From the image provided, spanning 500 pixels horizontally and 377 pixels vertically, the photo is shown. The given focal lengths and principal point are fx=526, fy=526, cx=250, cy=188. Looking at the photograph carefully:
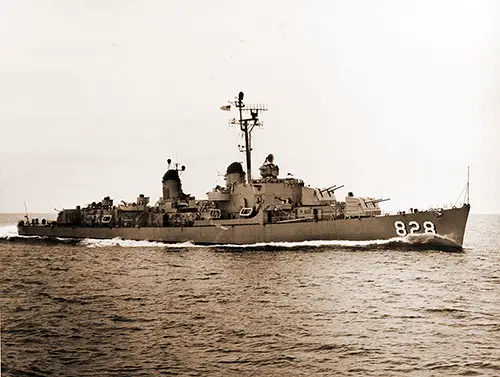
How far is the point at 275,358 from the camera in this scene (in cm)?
1129

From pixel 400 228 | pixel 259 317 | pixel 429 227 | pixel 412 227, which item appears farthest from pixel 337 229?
pixel 259 317

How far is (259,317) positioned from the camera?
1483cm

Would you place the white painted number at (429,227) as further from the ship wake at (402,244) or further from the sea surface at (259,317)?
the sea surface at (259,317)

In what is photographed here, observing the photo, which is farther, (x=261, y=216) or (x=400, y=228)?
(x=261, y=216)

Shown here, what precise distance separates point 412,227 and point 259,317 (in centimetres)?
1787

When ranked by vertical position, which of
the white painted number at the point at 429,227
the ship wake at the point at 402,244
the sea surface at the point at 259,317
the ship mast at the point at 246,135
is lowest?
the sea surface at the point at 259,317

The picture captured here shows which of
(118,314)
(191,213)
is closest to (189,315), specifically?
(118,314)

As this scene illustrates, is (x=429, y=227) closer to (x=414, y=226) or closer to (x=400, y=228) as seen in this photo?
(x=414, y=226)

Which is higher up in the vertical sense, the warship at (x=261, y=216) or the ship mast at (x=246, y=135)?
the ship mast at (x=246, y=135)

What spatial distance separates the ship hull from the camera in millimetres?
29797

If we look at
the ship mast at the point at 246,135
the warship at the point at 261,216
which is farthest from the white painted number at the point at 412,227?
the ship mast at the point at 246,135

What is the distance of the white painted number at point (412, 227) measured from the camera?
2997 cm

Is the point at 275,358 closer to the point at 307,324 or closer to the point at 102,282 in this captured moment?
the point at 307,324

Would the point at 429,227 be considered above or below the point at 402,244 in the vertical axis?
above
